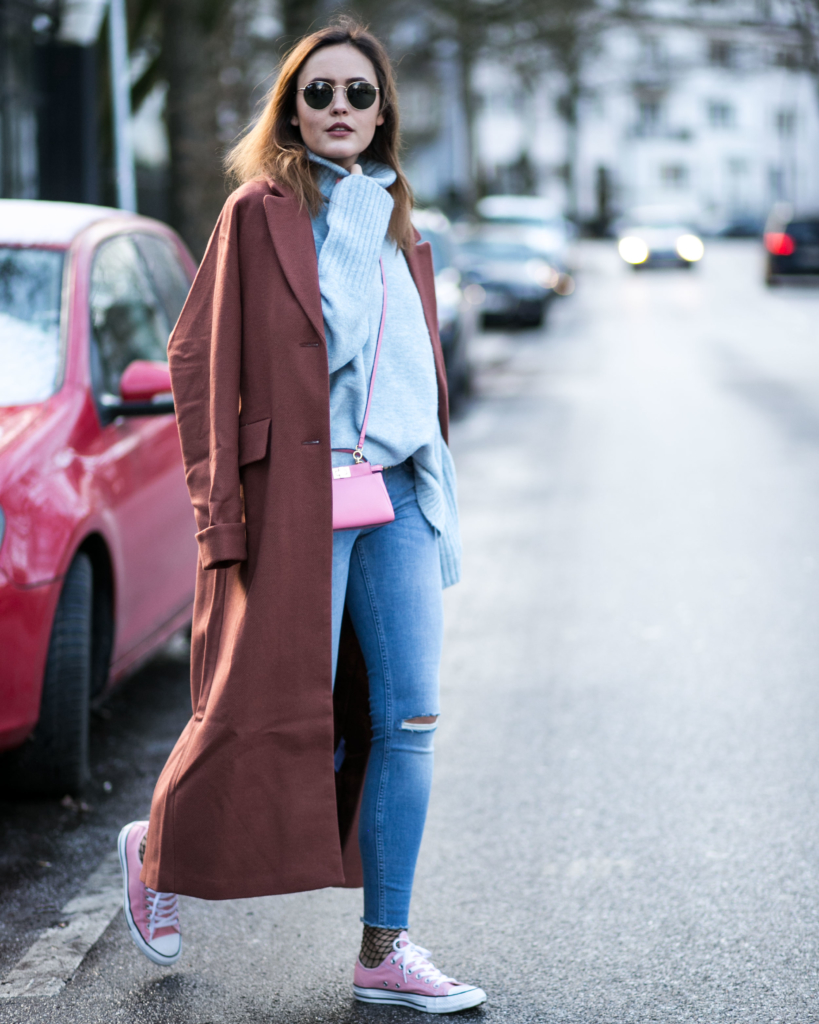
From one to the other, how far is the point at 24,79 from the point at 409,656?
1542 centimetres

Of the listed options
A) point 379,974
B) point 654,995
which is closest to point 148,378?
point 379,974

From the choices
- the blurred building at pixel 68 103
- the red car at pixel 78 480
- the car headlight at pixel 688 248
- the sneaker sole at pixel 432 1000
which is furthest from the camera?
the car headlight at pixel 688 248

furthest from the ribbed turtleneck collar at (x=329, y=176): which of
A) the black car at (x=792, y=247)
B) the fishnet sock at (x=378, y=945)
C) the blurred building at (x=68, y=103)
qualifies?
the black car at (x=792, y=247)

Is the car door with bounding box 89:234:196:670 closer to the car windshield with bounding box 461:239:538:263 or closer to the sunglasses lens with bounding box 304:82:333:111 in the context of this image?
the sunglasses lens with bounding box 304:82:333:111

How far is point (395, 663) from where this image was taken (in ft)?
9.46

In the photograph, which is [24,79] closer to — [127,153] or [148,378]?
[127,153]

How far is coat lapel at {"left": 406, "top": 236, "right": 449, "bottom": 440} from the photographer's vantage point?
298cm

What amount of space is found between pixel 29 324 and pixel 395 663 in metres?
2.28

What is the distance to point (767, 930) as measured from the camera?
130 inches

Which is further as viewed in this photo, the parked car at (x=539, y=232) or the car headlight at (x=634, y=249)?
the car headlight at (x=634, y=249)

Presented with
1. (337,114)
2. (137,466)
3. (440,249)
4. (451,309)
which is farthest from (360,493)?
(440,249)

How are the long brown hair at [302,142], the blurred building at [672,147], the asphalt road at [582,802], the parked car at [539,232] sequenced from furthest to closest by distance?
the blurred building at [672,147] → the parked car at [539,232] → the asphalt road at [582,802] → the long brown hair at [302,142]

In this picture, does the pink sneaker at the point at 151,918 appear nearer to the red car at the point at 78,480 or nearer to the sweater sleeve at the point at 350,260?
the red car at the point at 78,480

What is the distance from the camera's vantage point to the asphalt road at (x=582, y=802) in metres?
3.06
